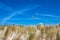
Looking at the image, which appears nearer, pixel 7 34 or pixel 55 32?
pixel 55 32

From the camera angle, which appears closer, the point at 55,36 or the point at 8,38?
the point at 55,36

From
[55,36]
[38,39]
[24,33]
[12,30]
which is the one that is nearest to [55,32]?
[55,36]

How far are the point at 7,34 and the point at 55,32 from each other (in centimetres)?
100

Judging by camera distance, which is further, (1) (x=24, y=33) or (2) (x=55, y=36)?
(1) (x=24, y=33)

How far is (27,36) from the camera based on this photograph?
3.63 meters

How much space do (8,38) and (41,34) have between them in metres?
0.69

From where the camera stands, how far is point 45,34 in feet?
11.8

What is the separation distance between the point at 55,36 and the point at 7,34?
1.00m

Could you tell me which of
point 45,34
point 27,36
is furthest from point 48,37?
point 27,36

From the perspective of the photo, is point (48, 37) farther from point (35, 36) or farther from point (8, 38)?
point (8, 38)

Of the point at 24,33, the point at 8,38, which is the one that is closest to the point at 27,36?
the point at 24,33

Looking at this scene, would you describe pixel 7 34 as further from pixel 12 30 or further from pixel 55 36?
pixel 55 36

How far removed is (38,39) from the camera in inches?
140

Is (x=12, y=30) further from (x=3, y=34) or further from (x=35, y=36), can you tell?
(x=35, y=36)
